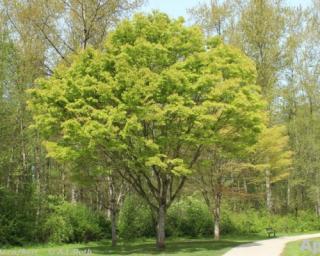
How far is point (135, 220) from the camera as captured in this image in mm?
28578

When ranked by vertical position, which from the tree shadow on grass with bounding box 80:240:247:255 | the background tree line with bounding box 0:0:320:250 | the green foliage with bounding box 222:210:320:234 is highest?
the background tree line with bounding box 0:0:320:250

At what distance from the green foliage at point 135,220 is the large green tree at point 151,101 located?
24.4 feet

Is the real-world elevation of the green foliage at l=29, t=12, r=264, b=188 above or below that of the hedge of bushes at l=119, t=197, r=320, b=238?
above

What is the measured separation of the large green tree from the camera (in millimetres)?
18531

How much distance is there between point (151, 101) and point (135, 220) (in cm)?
1205

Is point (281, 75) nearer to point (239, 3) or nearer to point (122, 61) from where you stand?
point (239, 3)

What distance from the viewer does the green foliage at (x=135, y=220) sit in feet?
92.8

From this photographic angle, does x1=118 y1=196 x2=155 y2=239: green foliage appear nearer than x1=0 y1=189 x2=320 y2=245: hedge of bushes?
No

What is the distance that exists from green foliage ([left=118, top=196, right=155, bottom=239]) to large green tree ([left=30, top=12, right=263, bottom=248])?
743 centimetres

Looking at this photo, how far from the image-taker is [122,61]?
19.3 metres

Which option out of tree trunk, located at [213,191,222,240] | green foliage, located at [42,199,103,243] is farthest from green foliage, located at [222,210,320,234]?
green foliage, located at [42,199,103,243]

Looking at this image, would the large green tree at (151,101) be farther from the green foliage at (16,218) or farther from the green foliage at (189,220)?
the green foliage at (189,220)

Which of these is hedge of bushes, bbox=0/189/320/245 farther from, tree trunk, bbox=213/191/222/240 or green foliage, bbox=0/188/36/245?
tree trunk, bbox=213/191/222/240

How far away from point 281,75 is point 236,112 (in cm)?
2045
